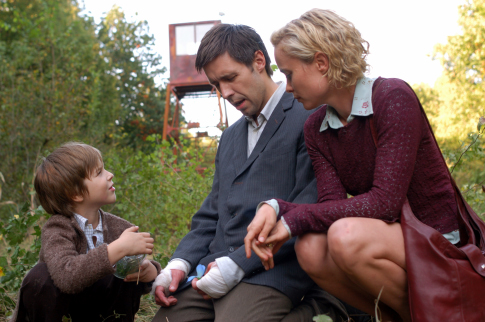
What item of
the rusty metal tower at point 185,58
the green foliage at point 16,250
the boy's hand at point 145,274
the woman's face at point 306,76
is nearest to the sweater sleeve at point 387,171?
the woman's face at point 306,76

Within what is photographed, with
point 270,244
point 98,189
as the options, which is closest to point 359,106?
point 270,244

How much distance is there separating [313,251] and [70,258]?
107 cm

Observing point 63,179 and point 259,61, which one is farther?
point 259,61

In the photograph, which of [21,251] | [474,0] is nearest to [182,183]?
[21,251]

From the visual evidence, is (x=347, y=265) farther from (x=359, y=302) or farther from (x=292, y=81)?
(x=292, y=81)

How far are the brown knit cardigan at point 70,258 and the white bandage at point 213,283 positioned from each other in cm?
41

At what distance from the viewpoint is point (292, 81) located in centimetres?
192

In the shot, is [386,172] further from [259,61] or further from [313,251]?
[259,61]

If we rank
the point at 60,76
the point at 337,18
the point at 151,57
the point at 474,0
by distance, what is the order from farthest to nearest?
the point at 151,57, the point at 60,76, the point at 474,0, the point at 337,18

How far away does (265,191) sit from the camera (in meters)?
2.18

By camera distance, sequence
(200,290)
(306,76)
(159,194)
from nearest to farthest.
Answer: (306,76) → (200,290) → (159,194)

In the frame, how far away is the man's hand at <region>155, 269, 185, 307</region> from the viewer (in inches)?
85.7

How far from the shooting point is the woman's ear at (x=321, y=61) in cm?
184

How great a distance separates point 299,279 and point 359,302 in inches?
11.2
